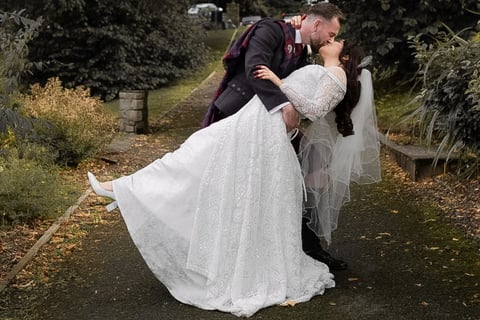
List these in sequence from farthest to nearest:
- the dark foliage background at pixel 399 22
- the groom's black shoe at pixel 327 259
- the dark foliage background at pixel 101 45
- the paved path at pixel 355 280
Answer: the dark foliage background at pixel 101 45 → the dark foliage background at pixel 399 22 → the groom's black shoe at pixel 327 259 → the paved path at pixel 355 280

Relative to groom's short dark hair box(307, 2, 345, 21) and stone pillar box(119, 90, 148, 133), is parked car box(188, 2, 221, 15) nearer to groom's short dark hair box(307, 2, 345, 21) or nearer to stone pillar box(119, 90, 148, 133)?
stone pillar box(119, 90, 148, 133)

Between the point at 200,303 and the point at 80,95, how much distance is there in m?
6.03

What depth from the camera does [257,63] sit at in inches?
183

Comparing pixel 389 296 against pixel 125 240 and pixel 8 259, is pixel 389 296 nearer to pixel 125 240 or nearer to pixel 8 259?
pixel 125 240

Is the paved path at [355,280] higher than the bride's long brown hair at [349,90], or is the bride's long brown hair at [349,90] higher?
the bride's long brown hair at [349,90]

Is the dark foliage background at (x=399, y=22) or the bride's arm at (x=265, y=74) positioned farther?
the dark foliage background at (x=399, y=22)

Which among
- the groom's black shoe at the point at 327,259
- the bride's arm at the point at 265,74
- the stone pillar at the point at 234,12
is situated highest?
the bride's arm at the point at 265,74

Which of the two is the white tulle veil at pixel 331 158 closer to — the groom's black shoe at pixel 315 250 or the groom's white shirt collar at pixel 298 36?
the groom's black shoe at pixel 315 250

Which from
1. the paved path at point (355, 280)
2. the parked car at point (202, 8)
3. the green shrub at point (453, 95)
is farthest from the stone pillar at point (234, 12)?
the paved path at point (355, 280)

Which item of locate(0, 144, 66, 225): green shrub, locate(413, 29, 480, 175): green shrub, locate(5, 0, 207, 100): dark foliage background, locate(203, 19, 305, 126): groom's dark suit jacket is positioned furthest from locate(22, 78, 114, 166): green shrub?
locate(5, 0, 207, 100): dark foliage background

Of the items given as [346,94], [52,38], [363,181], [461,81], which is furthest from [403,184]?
[52,38]

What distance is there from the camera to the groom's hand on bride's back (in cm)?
463

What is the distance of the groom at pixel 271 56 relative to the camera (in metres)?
4.64

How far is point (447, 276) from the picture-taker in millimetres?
5074
